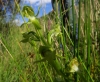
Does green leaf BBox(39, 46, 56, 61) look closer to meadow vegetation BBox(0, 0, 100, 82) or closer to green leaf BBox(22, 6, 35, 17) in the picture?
meadow vegetation BBox(0, 0, 100, 82)

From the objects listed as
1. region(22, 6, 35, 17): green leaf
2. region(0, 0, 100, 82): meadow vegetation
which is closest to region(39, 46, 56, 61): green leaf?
region(0, 0, 100, 82): meadow vegetation

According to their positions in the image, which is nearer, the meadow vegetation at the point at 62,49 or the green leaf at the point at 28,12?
the meadow vegetation at the point at 62,49

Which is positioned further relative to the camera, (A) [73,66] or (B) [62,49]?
(B) [62,49]

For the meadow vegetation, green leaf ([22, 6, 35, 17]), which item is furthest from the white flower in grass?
green leaf ([22, 6, 35, 17])

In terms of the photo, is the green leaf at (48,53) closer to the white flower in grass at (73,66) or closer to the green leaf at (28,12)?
the white flower in grass at (73,66)

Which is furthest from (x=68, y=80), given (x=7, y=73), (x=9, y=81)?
(x=7, y=73)

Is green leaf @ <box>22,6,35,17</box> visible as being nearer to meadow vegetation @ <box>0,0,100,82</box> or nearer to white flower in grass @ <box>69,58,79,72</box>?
meadow vegetation @ <box>0,0,100,82</box>

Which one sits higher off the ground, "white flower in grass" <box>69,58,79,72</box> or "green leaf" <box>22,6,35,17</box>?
"green leaf" <box>22,6,35,17</box>

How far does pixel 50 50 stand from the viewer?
0.46m

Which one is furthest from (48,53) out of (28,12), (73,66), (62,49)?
(62,49)

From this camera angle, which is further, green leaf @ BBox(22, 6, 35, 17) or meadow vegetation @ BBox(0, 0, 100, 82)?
green leaf @ BBox(22, 6, 35, 17)

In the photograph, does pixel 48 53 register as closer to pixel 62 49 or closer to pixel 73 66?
pixel 73 66

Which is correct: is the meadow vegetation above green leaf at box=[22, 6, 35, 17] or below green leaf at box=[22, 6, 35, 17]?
below

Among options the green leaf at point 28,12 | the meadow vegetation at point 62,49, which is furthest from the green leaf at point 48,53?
the green leaf at point 28,12
